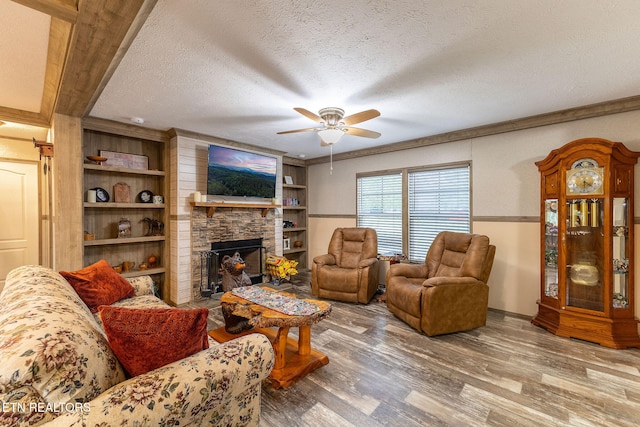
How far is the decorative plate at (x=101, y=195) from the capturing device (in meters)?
3.61

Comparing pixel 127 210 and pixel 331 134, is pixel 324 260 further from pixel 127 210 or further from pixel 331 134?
pixel 127 210

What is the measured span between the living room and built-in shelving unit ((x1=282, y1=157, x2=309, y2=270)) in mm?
1357

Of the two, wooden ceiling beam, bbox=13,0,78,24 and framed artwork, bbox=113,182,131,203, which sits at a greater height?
wooden ceiling beam, bbox=13,0,78,24

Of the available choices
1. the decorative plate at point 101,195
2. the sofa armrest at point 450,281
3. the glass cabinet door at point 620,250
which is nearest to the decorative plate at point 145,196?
the decorative plate at point 101,195

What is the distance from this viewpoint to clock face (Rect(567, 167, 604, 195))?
2.85 m

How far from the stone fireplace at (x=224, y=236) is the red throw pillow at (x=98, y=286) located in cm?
135

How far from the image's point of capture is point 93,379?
39.7 inches

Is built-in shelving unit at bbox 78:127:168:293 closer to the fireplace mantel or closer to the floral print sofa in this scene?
the fireplace mantel

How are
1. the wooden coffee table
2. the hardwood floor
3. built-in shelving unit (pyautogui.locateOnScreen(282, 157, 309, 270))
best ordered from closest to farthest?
1. the hardwood floor
2. the wooden coffee table
3. built-in shelving unit (pyautogui.locateOnScreen(282, 157, 309, 270))

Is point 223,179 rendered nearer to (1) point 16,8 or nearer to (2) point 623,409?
(1) point 16,8

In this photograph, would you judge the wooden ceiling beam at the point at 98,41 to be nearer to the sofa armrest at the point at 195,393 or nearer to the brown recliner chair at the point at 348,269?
the sofa armrest at the point at 195,393

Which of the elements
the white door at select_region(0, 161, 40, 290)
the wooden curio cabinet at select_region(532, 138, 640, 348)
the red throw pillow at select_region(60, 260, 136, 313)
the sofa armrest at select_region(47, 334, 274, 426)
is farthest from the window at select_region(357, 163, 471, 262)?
the white door at select_region(0, 161, 40, 290)

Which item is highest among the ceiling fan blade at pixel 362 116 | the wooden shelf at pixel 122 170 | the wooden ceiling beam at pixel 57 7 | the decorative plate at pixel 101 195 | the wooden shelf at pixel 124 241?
the wooden ceiling beam at pixel 57 7

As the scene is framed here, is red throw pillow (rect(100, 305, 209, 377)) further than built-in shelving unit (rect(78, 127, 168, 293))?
No
